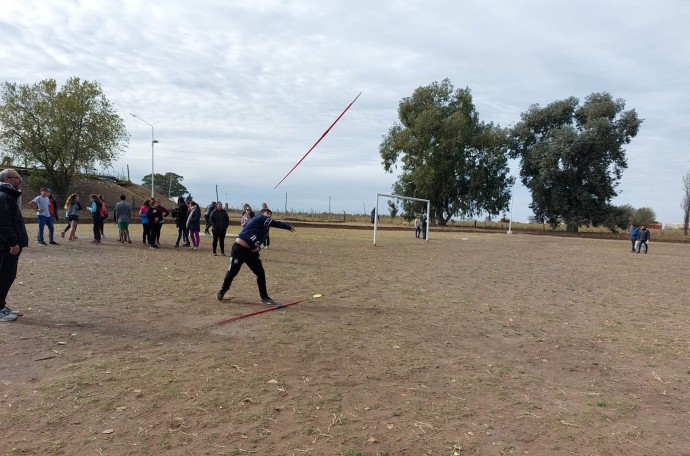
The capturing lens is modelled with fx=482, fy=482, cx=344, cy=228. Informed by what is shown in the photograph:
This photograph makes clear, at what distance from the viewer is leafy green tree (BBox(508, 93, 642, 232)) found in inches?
2015

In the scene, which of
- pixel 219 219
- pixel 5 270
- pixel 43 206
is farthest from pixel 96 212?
pixel 5 270

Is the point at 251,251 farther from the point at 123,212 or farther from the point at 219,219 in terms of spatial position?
the point at 123,212

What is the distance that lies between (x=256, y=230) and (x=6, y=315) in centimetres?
382

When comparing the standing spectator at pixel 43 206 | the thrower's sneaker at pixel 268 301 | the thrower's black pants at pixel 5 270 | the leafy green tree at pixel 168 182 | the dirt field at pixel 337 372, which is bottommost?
the dirt field at pixel 337 372

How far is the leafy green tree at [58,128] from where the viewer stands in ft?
167

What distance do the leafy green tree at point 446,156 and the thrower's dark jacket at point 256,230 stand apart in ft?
159

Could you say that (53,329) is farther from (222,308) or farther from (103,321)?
(222,308)

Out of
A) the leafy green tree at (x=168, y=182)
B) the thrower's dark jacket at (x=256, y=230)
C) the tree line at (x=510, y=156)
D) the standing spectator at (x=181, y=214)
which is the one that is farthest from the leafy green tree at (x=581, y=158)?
the leafy green tree at (x=168, y=182)

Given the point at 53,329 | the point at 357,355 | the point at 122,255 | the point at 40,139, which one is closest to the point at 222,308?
the point at 53,329

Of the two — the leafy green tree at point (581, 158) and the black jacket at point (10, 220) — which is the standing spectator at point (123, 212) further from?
the leafy green tree at point (581, 158)

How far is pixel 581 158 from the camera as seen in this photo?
52156 millimetres

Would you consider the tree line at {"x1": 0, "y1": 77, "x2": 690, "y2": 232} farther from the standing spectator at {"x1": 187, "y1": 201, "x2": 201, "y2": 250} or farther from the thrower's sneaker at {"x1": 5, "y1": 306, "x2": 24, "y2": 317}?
the thrower's sneaker at {"x1": 5, "y1": 306, "x2": 24, "y2": 317}

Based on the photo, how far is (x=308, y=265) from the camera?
48.2 ft

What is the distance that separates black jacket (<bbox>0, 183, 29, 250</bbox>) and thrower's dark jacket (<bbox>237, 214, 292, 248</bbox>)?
3216 millimetres
